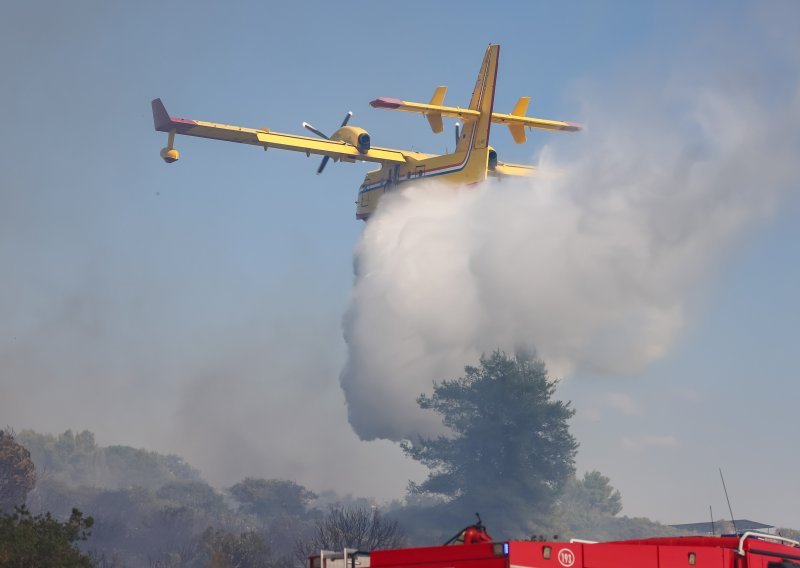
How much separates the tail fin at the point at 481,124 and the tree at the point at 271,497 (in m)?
41.9

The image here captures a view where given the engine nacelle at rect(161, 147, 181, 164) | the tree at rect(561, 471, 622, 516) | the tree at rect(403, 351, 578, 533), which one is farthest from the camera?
the tree at rect(561, 471, 622, 516)

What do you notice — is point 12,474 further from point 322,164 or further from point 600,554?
point 600,554

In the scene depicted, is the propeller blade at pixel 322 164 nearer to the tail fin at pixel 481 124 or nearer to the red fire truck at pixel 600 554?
the tail fin at pixel 481 124

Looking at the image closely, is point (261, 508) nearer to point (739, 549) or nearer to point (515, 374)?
point (515, 374)

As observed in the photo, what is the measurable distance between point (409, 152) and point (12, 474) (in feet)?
114

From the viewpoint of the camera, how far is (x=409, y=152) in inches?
3113

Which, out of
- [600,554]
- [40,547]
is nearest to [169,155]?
[40,547]

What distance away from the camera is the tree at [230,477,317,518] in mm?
108000

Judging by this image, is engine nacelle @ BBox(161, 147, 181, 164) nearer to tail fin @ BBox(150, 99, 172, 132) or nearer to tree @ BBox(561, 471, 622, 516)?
tail fin @ BBox(150, 99, 172, 132)

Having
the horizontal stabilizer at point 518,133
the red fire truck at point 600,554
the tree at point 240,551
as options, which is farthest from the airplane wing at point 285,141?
the red fire truck at point 600,554

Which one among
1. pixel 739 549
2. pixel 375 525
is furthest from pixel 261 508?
pixel 739 549

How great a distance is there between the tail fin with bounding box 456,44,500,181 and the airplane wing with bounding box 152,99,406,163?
445 cm

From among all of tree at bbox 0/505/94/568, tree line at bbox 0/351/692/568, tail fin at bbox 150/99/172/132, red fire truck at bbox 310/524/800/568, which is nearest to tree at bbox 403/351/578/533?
tree line at bbox 0/351/692/568

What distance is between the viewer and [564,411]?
108750 millimetres
